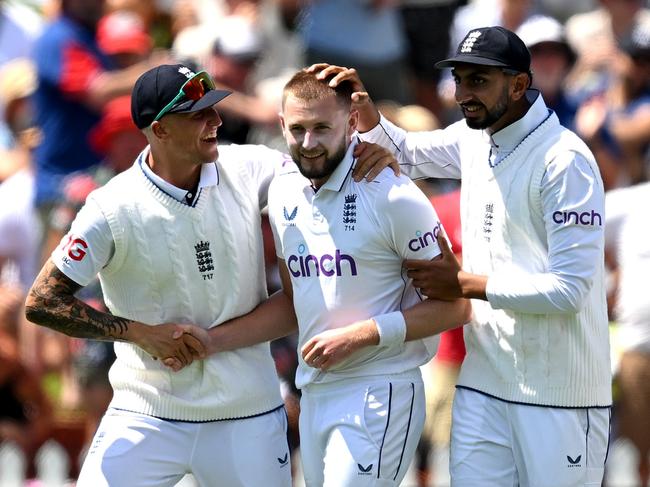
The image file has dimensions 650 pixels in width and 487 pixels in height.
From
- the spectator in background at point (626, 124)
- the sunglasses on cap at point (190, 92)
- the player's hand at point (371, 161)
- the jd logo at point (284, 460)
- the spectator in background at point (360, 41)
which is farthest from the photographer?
the spectator in background at point (360, 41)

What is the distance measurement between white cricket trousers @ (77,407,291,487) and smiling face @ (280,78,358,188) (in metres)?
1.10

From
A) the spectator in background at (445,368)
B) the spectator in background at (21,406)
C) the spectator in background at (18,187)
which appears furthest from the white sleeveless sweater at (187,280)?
the spectator in background at (18,187)

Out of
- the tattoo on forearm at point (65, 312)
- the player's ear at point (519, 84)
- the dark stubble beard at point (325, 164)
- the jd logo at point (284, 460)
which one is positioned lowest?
the jd logo at point (284, 460)

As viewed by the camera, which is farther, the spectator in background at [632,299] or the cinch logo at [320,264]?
the spectator in background at [632,299]

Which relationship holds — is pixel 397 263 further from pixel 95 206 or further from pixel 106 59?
pixel 106 59

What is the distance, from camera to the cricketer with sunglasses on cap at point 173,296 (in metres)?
6.69

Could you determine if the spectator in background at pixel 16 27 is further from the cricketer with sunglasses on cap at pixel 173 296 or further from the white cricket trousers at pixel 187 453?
the white cricket trousers at pixel 187 453

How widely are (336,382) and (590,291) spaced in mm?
1053

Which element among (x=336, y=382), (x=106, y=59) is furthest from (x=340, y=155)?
(x=106, y=59)

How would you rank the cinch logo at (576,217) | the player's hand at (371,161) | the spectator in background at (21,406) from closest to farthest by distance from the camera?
the cinch logo at (576,217)
the player's hand at (371,161)
the spectator in background at (21,406)

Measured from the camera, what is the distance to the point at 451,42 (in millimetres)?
11219

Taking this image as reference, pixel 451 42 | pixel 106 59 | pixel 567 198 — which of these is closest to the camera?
pixel 567 198

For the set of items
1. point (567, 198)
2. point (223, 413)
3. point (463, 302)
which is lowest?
point (223, 413)

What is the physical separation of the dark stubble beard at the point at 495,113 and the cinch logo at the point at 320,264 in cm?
72
